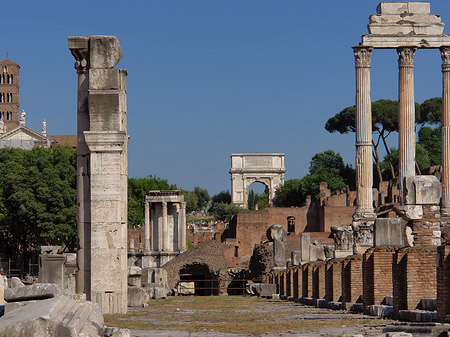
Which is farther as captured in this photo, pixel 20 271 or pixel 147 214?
pixel 147 214

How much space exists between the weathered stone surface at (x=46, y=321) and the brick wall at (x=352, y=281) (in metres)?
8.47

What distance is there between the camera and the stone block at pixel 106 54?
46.4ft

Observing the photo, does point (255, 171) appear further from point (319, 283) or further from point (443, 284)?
point (443, 284)

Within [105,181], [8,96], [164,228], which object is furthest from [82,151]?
[8,96]

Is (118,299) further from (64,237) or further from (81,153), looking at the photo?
(64,237)

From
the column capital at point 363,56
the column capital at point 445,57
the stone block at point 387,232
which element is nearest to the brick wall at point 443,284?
the stone block at point 387,232

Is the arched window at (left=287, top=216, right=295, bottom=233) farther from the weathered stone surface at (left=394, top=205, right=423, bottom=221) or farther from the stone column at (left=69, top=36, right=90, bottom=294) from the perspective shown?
the weathered stone surface at (left=394, top=205, right=423, bottom=221)

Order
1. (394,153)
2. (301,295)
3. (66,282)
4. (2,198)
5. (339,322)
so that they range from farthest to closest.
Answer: (394,153) → (2,198) → (301,295) → (66,282) → (339,322)

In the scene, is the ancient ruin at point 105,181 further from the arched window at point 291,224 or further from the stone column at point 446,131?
the arched window at point 291,224

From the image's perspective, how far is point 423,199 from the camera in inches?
508

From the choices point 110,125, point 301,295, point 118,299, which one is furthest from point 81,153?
point 301,295

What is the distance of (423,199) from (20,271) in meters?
35.8

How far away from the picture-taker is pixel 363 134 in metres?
39.8

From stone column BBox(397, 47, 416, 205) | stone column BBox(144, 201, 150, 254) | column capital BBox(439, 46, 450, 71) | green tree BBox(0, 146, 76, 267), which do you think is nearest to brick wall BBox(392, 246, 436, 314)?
stone column BBox(397, 47, 416, 205)
